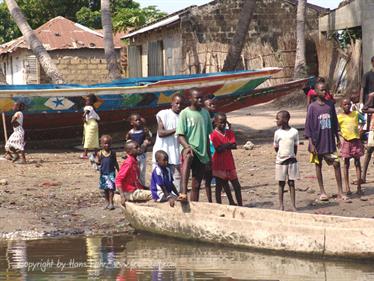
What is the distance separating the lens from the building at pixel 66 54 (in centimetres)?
2959

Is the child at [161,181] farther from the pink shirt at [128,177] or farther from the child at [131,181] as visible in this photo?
the pink shirt at [128,177]

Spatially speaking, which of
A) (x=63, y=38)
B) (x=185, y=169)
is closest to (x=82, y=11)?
(x=63, y=38)

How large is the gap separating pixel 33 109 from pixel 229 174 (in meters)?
6.99

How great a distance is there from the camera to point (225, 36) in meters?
26.2

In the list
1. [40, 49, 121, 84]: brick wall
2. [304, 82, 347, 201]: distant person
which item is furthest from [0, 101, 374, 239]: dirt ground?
[40, 49, 121, 84]: brick wall

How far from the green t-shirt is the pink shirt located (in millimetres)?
691

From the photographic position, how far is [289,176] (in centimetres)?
1020

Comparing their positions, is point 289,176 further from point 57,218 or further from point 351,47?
point 351,47

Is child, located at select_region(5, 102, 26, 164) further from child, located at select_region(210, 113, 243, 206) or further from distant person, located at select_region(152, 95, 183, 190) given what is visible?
child, located at select_region(210, 113, 243, 206)

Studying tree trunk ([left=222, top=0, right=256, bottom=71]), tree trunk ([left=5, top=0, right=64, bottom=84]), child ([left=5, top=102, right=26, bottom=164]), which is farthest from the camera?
tree trunk ([left=222, top=0, right=256, bottom=71])

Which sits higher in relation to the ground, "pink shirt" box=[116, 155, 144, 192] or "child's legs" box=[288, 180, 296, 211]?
"pink shirt" box=[116, 155, 144, 192]

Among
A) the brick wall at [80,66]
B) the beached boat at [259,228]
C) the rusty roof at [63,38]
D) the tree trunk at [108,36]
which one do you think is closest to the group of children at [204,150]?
the beached boat at [259,228]

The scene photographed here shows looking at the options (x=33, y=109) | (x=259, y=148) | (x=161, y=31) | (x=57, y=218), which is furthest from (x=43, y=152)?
(x=161, y=31)

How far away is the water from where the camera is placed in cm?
782
